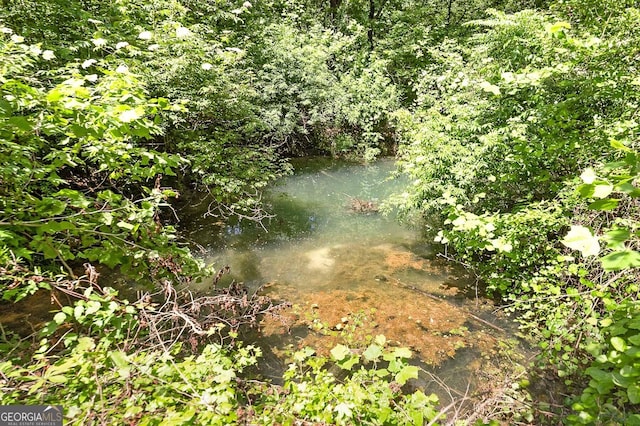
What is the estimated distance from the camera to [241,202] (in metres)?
5.65

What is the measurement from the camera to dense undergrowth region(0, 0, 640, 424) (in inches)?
63.8

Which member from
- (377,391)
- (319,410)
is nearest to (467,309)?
(377,391)

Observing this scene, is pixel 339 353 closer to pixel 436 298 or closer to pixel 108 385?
pixel 108 385

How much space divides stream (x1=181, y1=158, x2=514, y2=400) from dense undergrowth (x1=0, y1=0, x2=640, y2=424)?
1.16 feet

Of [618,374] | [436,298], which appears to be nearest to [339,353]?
[618,374]

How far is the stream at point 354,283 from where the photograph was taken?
3.72 metres

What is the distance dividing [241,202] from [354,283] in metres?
2.41

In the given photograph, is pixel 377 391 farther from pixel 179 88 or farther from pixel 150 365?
pixel 179 88

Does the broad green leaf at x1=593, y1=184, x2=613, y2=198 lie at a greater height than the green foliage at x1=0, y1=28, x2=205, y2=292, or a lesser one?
greater

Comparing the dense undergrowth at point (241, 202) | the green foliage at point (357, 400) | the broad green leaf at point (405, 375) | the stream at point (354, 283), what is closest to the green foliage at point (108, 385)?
the dense undergrowth at point (241, 202)

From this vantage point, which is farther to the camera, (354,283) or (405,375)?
(354,283)

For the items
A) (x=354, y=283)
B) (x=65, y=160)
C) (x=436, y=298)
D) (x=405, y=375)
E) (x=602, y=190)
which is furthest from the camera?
(x=354, y=283)

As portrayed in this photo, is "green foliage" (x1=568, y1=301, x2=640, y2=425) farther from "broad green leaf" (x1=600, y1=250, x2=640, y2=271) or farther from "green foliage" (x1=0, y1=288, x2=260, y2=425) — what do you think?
"green foliage" (x1=0, y1=288, x2=260, y2=425)

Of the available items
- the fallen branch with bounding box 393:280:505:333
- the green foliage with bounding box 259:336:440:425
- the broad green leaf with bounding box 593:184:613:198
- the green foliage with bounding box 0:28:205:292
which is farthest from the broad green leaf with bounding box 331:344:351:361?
the fallen branch with bounding box 393:280:505:333
